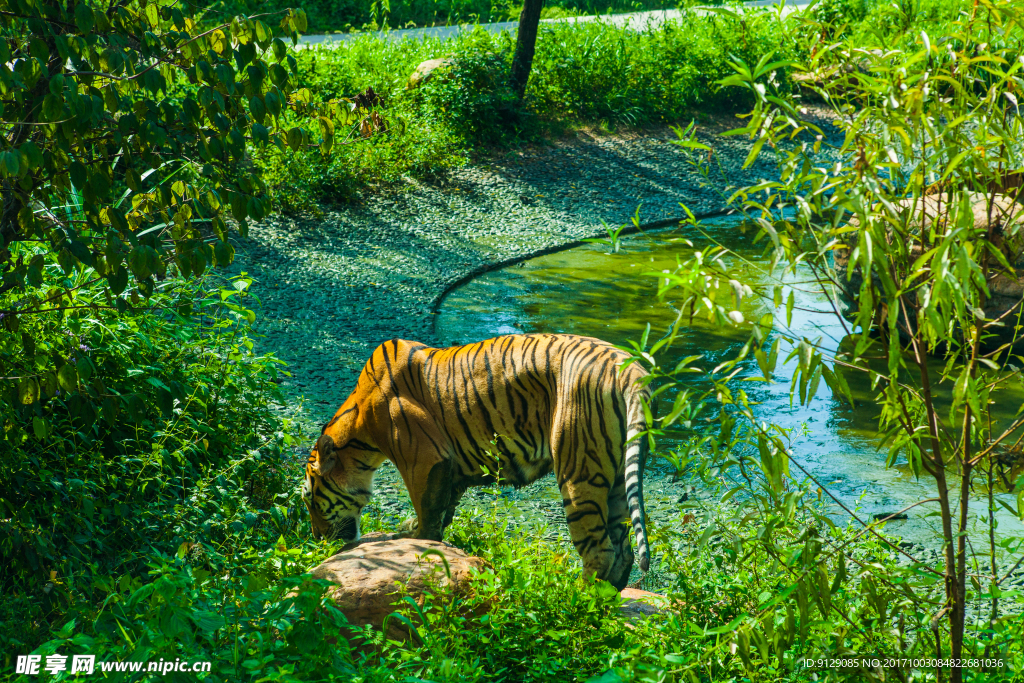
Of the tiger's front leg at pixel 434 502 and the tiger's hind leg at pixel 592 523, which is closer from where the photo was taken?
the tiger's hind leg at pixel 592 523

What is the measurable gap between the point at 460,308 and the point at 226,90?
5359mm

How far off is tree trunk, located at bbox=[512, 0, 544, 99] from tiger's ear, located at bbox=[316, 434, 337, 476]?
916 centimetres

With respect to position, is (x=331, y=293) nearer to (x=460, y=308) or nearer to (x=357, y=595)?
(x=460, y=308)

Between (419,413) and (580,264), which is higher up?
(419,413)

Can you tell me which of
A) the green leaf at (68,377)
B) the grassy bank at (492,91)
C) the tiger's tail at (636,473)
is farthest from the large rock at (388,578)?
the grassy bank at (492,91)

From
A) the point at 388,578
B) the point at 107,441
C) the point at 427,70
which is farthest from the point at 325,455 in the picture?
the point at 427,70

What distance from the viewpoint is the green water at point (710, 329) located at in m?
5.11

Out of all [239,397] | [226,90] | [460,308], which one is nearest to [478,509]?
[239,397]

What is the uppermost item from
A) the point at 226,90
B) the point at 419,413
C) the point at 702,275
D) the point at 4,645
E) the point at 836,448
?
the point at 226,90

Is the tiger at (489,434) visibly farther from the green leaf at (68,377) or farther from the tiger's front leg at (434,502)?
the green leaf at (68,377)

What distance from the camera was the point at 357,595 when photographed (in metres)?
3.30

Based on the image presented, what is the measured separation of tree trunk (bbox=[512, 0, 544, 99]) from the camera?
39.9 ft

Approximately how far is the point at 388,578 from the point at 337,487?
2.68 feet

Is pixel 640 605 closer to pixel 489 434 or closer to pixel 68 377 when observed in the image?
pixel 489 434
